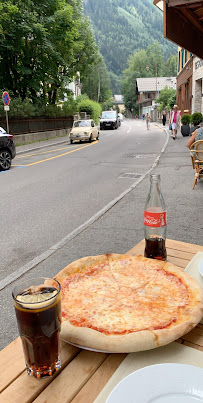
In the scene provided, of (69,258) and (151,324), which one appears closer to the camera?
(151,324)

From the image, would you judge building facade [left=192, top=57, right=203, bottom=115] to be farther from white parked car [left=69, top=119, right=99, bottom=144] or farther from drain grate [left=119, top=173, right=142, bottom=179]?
drain grate [left=119, top=173, right=142, bottom=179]

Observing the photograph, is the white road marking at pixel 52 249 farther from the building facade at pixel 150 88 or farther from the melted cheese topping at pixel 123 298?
the building facade at pixel 150 88

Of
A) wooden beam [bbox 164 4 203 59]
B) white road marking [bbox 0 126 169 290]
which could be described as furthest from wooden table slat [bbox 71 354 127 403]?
wooden beam [bbox 164 4 203 59]

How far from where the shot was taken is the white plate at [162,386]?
3.18ft

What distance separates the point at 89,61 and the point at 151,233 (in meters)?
35.8

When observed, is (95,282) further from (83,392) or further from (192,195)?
(192,195)

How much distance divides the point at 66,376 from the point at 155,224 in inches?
41.7

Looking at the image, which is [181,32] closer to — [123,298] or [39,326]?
[123,298]

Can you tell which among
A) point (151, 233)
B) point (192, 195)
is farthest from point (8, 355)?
point (192, 195)

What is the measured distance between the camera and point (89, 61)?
3450 centimetres

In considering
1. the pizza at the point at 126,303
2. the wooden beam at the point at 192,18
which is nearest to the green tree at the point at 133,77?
the wooden beam at the point at 192,18

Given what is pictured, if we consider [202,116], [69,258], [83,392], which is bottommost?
[69,258]

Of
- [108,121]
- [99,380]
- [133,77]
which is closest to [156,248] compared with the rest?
[99,380]

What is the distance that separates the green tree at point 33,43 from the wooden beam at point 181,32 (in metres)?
17.9
